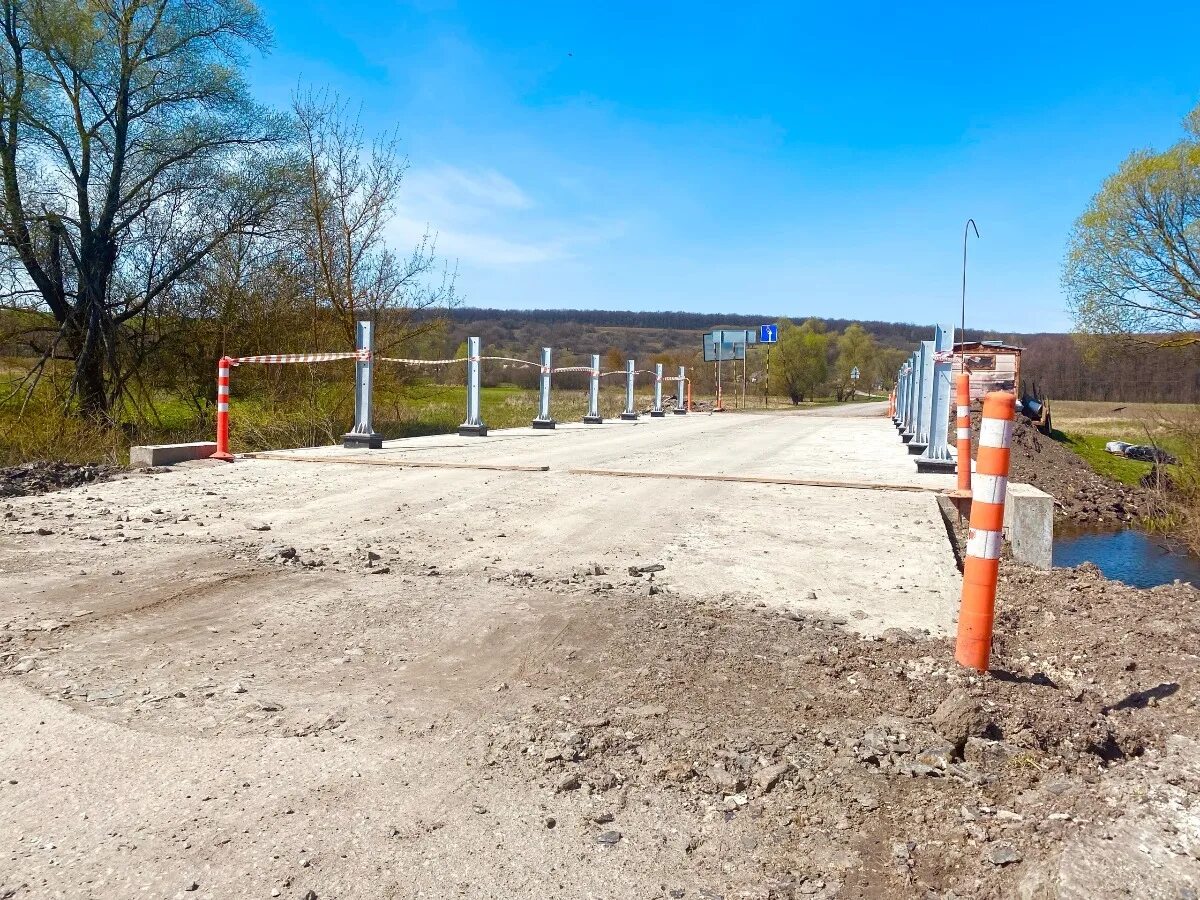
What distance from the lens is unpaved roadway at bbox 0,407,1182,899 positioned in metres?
2.04

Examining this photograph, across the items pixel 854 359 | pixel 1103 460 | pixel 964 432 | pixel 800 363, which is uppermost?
pixel 854 359

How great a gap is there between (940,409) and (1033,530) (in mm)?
4081

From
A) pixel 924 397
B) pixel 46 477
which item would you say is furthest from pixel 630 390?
pixel 46 477

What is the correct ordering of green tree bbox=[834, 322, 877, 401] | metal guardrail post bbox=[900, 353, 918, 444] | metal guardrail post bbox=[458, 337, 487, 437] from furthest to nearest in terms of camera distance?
1. green tree bbox=[834, 322, 877, 401]
2. metal guardrail post bbox=[900, 353, 918, 444]
3. metal guardrail post bbox=[458, 337, 487, 437]

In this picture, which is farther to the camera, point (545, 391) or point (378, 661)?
point (545, 391)

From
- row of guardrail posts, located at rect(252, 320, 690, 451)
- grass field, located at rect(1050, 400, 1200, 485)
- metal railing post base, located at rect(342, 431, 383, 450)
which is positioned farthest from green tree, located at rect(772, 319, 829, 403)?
metal railing post base, located at rect(342, 431, 383, 450)

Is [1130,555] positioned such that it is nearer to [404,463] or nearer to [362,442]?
[404,463]

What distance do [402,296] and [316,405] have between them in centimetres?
372

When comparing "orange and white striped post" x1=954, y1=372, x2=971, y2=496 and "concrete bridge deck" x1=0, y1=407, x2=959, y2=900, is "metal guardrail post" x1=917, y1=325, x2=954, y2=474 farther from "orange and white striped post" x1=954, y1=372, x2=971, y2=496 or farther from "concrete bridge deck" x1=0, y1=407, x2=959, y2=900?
"concrete bridge deck" x1=0, y1=407, x2=959, y2=900

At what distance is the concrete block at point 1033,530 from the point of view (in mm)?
5684

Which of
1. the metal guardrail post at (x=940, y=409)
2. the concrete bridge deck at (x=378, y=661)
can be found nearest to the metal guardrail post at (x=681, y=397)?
the metal guardrail post at (x=940, y=409)

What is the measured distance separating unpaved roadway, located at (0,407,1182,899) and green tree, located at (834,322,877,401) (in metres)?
81.7

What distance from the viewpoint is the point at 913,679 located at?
319 centimetres

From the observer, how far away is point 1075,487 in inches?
671
